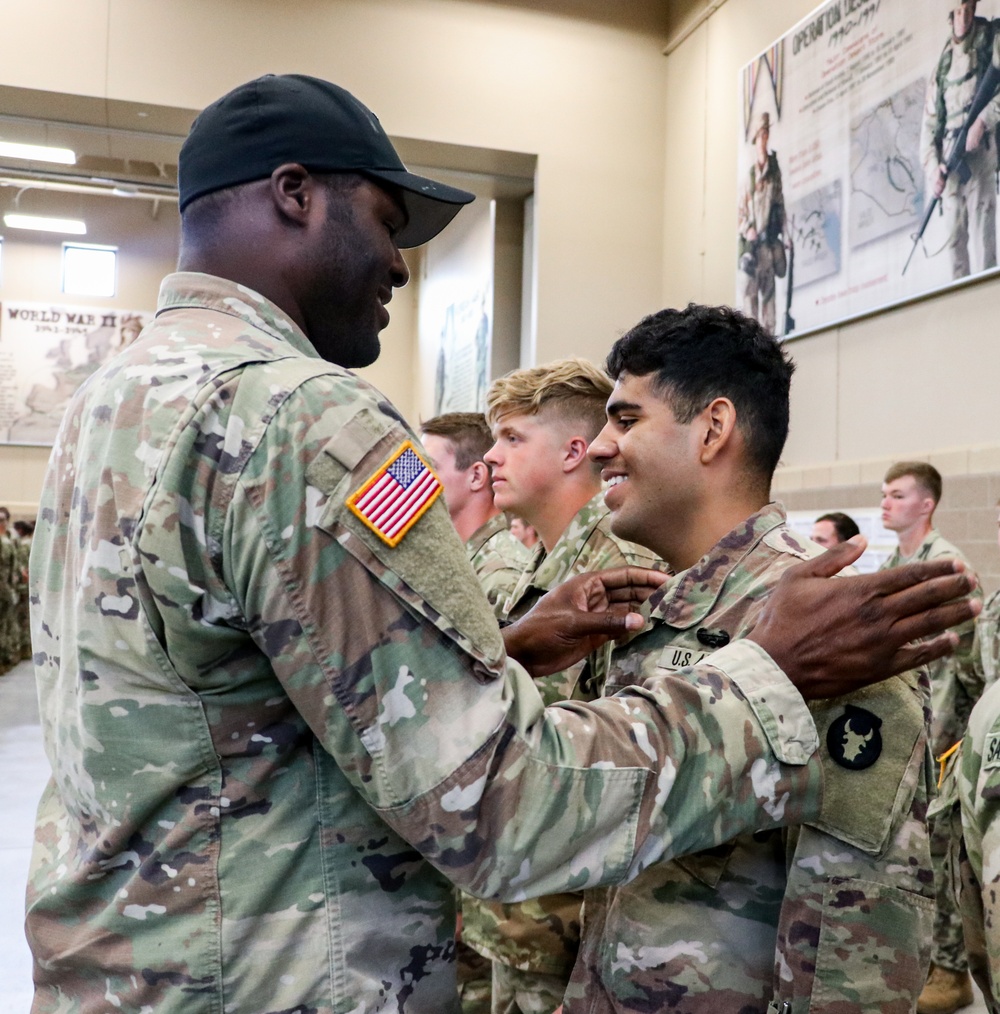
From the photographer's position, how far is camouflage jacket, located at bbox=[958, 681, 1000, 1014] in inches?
61.4

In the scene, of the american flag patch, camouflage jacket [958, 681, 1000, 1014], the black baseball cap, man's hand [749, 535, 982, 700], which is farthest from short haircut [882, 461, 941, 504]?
the american flag patch

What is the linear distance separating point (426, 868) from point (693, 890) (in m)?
0.53

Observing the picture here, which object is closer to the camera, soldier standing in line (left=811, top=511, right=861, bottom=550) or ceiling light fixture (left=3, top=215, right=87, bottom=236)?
soldier standing in line (left=811, top=511, right=861, bottom=550)

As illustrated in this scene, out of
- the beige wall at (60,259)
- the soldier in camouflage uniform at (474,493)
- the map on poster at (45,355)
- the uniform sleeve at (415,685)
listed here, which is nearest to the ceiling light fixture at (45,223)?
the beige wall at (60,259)

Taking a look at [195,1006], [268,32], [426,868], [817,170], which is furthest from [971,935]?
[268,32]

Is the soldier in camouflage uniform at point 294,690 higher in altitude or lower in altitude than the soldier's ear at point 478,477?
lower

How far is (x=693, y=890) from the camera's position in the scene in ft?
4.87

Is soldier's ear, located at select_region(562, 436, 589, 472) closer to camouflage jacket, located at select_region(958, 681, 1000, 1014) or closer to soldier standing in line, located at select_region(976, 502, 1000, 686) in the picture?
camouflage jacket, located at select_region(958, 681, 1000, 1014)

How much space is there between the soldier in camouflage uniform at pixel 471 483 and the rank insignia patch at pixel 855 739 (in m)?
2.22

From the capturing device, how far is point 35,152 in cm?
802

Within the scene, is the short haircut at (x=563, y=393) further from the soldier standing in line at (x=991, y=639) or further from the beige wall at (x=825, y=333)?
the beige wall at (x=825, y=333)

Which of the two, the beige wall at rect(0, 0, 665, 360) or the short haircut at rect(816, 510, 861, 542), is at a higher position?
the beige wall at rect(0, 0, 665, 360)

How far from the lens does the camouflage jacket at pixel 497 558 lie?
3.24m

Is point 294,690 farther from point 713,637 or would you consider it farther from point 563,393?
point 563,393
